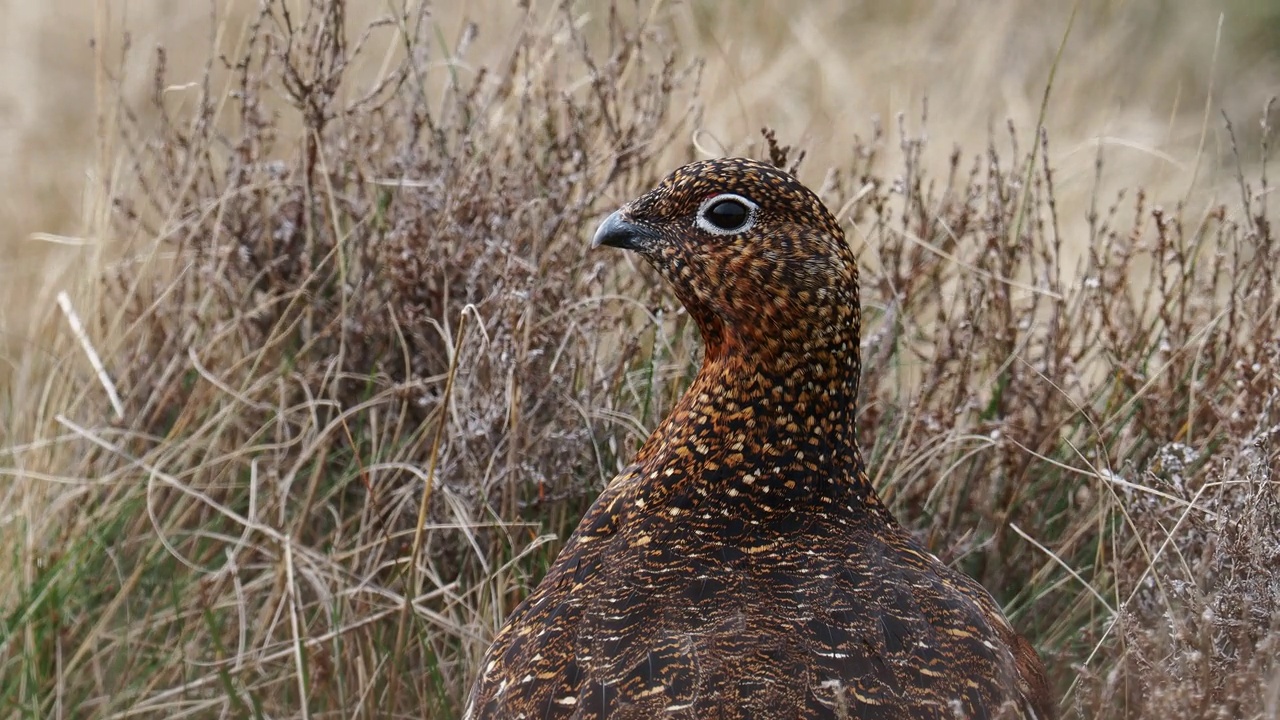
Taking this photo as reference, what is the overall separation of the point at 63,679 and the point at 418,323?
1.47 metres

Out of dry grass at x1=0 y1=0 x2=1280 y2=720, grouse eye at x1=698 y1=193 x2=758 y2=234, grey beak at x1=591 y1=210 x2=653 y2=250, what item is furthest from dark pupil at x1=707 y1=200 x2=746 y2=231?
dry grass at x1=0 y1=0 x2=1280 y2=720

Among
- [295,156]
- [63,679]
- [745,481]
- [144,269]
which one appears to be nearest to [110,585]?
[63,679]

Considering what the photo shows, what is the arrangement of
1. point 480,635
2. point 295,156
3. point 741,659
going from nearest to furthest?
point 741,659 → point 480,635 → point 295,156

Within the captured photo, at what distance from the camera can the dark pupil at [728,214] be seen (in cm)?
298

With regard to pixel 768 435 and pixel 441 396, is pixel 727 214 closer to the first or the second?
pixel 768 435

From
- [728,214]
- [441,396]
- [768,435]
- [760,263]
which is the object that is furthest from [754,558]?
[441,396]

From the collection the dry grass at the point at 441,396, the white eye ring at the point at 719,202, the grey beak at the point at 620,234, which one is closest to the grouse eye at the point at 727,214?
the white eye ring at the point at 719,202

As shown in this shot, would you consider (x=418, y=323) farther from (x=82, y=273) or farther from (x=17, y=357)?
(x=17, y=357)

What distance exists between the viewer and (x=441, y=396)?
4.45 metres

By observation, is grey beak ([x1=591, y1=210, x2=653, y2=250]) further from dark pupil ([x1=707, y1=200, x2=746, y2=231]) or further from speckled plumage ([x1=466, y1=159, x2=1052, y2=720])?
dark pupil ([x1=707, y1=200, x2=746, y2=231])

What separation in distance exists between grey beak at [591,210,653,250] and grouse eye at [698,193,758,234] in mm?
175

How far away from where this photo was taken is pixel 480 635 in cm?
383

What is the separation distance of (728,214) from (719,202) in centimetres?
3

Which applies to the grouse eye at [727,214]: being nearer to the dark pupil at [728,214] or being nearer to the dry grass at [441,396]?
the dark pupil at [728,214]
